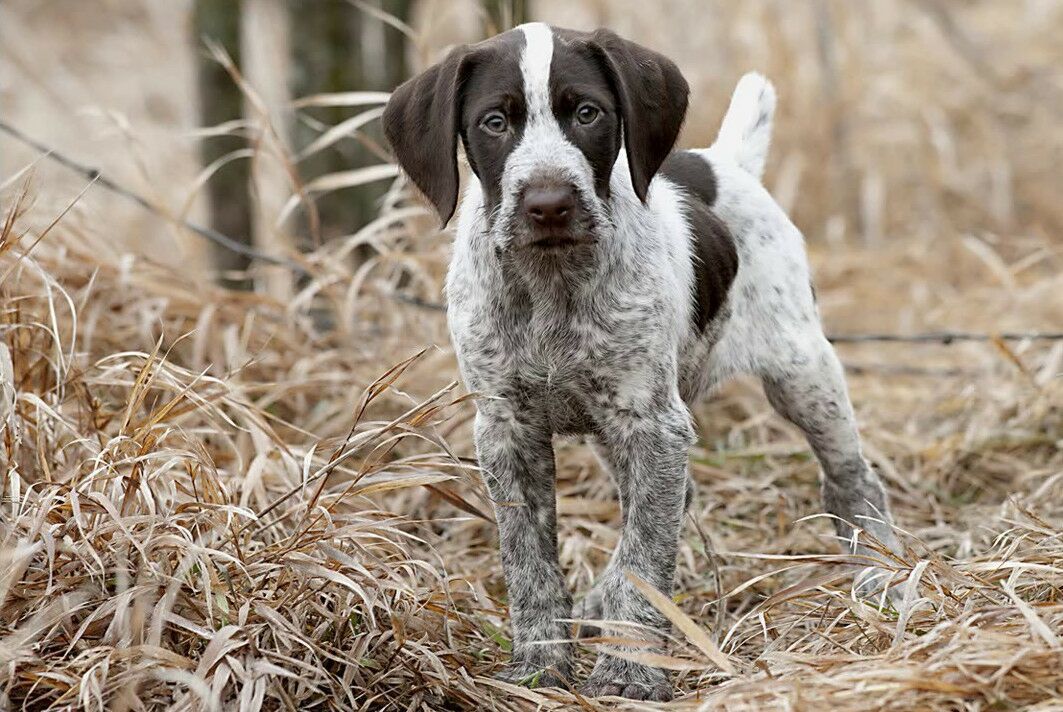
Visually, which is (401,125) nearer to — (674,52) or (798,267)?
(798,267)

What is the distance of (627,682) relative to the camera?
129 inches

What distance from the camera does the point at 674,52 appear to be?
997 centimetres

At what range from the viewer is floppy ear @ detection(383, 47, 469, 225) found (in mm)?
3365

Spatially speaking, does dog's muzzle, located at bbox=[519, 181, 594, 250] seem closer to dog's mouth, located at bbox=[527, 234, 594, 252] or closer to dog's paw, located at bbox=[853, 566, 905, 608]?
dog's mouth, located at bbox=[527, 234, 594, 252]

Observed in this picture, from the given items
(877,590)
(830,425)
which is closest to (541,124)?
(830,425)

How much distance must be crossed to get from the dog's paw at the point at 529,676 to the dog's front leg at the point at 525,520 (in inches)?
0.6

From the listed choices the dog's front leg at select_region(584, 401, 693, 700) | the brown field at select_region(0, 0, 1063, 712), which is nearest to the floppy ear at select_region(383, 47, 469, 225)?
the brown field at select_region(0, 0, 1063, 712)

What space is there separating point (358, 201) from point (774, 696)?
4502 mm

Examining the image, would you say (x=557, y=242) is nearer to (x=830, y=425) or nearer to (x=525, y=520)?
(x=525, y=520)

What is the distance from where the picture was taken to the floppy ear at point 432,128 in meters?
3.37

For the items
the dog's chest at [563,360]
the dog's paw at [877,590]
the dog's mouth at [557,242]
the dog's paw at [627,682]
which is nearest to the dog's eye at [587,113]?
the dog's mouth at [557,242]

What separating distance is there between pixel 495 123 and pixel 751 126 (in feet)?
4.55

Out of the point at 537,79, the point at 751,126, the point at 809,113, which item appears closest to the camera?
the point at 537,79

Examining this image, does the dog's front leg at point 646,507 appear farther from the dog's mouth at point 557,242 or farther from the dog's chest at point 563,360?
the dog's mouth at point 557,242
